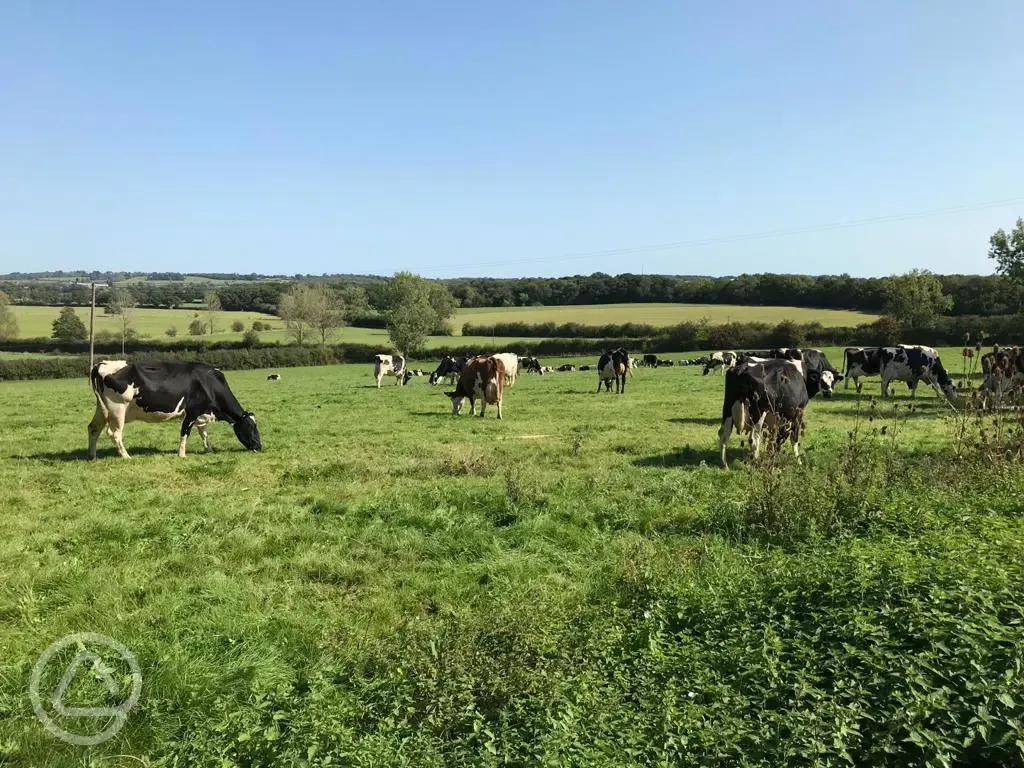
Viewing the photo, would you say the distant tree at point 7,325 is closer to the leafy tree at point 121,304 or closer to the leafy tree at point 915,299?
the leafy tree at point 121,304

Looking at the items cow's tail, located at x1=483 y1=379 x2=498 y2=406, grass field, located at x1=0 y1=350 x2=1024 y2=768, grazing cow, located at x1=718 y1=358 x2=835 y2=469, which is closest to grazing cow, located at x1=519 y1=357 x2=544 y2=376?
cow's tail, located at x1=483 y1=379 x2=498 y2=406

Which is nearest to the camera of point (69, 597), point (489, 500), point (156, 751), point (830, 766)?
point (830, 766)

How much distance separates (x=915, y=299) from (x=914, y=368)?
5016 cm

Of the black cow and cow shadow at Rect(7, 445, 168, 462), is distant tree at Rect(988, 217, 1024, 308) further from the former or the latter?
cow shadow at Rect(7, 445, 168, 462)

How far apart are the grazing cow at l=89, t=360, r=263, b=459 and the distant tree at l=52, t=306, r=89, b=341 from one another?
64.1m

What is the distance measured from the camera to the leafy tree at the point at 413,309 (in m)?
69.6

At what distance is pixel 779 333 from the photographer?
5934cm

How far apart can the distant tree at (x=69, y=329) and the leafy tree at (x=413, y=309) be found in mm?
30795

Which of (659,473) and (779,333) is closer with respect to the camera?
(659,473)

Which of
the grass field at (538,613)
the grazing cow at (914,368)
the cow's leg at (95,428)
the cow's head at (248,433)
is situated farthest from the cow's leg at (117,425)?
the grazing cow at (914,368)

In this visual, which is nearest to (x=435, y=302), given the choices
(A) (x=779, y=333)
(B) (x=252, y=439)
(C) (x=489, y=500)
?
(A) (x=779, y=333)

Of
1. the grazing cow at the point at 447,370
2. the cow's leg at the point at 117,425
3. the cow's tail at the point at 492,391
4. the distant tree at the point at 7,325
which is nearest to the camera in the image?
the cow's leg at the point at 117,425

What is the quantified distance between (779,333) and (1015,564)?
191 ft

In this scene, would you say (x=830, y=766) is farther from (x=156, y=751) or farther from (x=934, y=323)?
(x=934, y=323)
